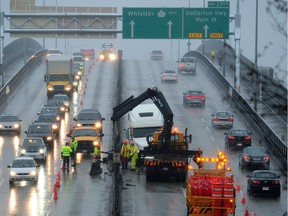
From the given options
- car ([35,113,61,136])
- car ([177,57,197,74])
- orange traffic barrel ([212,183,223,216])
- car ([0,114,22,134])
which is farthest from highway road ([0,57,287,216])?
car ([177,57,197,74])

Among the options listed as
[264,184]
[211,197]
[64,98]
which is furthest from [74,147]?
[64,98]

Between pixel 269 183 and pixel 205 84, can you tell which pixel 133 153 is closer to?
pixel 269 183

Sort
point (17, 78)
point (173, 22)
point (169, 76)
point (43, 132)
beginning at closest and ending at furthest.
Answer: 1. point (43, 132)
2. point (173, 22)
3. point (17, 78)
4. point (169, 76)

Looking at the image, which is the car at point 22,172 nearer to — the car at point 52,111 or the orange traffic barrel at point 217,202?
the orange traffic barrel at point 217,202

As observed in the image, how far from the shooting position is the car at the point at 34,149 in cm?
A: 4778

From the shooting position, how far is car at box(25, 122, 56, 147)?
53.2 meters

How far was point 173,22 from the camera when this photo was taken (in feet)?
228

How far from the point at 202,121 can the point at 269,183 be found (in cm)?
2722

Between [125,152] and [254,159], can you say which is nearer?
[125,152]

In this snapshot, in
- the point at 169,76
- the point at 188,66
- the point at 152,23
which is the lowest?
the point at 169,76

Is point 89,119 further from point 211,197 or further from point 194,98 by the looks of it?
point 211,197

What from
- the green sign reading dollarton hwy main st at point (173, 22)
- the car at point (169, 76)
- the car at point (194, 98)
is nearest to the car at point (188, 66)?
the car at point (169, 76)

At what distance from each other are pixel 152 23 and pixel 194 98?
7.05 m

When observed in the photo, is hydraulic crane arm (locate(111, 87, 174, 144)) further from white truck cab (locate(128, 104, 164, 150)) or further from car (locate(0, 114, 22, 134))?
car (locate(0, 114, 22, 134))
